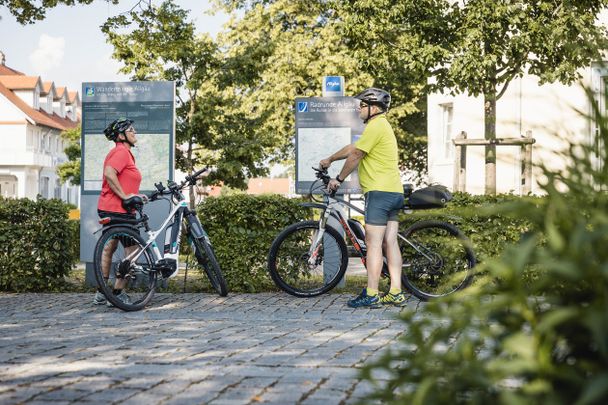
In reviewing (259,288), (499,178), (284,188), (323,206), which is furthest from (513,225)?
(284,188)

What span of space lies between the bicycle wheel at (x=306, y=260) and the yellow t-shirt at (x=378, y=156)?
0.90 m

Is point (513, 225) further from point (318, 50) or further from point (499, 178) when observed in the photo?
point (318, 50)

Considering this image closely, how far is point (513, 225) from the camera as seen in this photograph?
9.72 m

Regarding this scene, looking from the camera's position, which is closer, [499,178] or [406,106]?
[499,178]

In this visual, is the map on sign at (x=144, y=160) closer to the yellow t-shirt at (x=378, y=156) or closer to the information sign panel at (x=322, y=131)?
the information sign panel at (x=322, y=131)

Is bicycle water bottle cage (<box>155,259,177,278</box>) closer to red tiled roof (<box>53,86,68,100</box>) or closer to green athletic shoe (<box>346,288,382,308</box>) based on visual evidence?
green athletic shoe (<box>346,288,382,308</box>)

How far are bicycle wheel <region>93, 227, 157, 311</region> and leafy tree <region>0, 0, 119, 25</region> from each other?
7926 millimetres

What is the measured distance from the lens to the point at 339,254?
926 centimetres

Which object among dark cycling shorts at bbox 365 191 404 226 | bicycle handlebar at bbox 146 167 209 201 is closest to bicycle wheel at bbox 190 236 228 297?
bicycle handlebar at bbox 146 167 209 201

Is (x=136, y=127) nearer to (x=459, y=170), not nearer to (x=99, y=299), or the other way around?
(x=99, y=299)

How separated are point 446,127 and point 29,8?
40.1 ft

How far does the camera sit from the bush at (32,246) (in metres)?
10.4

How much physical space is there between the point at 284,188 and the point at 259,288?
457 ft

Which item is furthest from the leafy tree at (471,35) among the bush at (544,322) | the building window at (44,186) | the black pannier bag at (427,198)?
the building window at (44,186)
